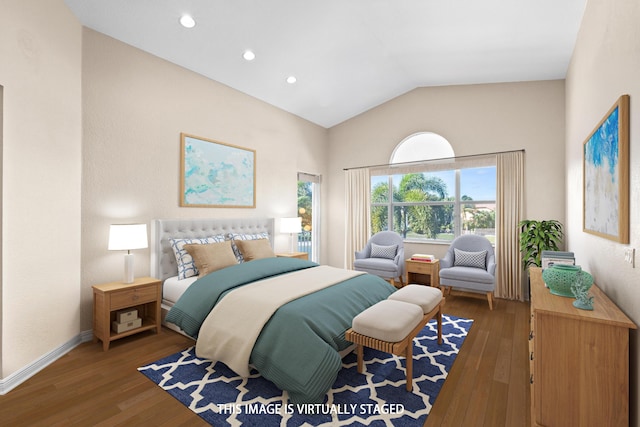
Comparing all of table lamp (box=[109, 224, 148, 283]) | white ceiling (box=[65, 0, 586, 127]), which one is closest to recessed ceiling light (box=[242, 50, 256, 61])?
white ceiling (box=[65, 0, 586, 127])

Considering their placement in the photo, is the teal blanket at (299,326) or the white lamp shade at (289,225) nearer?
the teal blanket at (299,326)

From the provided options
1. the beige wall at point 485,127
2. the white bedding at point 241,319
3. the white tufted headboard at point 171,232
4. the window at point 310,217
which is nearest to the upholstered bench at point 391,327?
the white bedding at point 241,319

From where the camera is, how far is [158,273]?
11.5 feet

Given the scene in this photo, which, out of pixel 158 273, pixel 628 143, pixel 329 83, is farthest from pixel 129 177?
pixel 628 143

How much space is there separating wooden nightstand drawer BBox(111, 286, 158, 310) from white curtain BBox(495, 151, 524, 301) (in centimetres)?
466

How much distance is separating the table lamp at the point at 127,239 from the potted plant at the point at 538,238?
15.2 ft

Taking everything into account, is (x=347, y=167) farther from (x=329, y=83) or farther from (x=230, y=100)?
→ (x=230, y=100)

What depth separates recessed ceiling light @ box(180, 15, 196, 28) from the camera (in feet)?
9.91

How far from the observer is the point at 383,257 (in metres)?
5.26

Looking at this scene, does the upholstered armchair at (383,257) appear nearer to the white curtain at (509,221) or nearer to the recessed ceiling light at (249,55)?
the white curtain at (509,221)

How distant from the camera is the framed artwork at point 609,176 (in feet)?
5.64

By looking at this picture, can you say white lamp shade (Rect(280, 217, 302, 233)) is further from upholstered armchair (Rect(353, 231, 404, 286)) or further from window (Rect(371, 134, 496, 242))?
window (Rect(371, 134, 496, 242))

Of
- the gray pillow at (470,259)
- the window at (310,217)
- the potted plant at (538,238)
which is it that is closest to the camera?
the potted plant at (538,238)

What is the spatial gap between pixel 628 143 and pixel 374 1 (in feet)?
8.07
